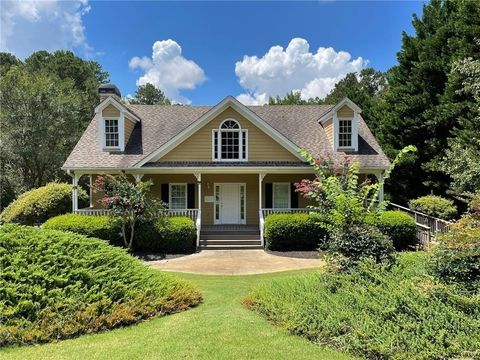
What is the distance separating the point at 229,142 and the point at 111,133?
6169 millimetres

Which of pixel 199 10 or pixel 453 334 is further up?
pixel 199 10

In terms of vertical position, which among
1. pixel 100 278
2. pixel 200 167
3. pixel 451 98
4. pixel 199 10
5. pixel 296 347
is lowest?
pixel 296 347

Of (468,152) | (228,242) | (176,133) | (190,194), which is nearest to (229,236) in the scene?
(228,242)

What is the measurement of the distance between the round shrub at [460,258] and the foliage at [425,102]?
15.5 metres

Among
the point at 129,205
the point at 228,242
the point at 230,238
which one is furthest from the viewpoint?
the point at 230,238

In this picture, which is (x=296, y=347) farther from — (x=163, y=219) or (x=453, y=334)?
(x=163, y=219)

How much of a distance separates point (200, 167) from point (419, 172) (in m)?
14.5

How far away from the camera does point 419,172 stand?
21.8 metres

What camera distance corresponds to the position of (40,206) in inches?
642

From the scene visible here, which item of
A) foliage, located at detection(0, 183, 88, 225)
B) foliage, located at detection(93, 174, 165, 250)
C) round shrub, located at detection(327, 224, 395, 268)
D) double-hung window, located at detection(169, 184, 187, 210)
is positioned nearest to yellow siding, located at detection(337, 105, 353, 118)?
double-hung window, located at detection(169, 184, 187, 210)

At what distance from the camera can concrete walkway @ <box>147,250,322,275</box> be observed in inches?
436

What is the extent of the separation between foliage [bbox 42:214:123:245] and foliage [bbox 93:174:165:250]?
35cm

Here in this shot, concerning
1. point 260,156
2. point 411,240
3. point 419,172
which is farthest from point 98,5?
point 419,172

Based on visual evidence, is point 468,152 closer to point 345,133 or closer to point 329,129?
point 345,133
